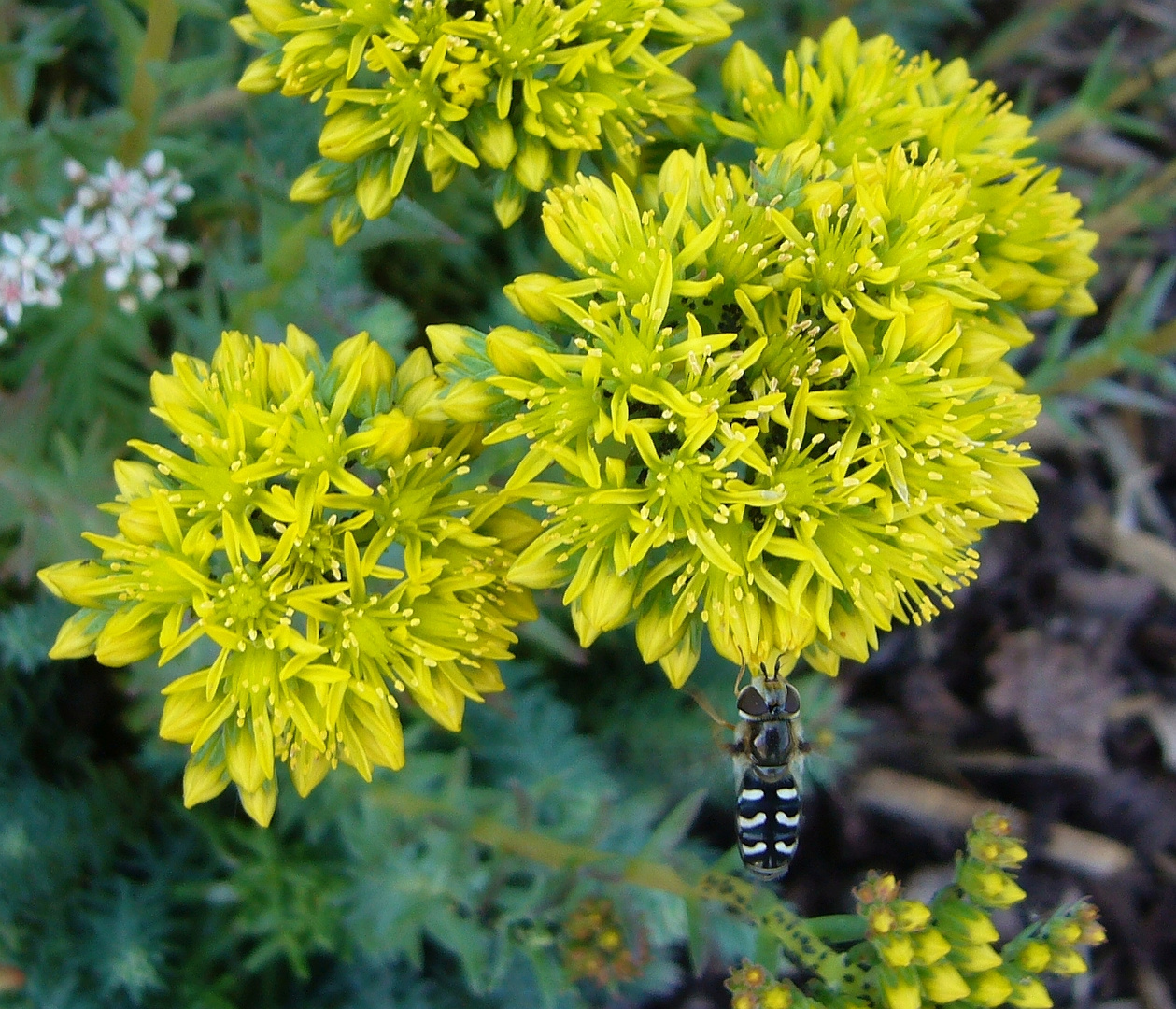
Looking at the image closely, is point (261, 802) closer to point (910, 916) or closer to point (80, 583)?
point (80, 583)

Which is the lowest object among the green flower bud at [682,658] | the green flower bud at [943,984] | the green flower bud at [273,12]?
the green flower bud at [943,984]

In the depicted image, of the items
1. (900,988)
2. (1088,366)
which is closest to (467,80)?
(900,988)

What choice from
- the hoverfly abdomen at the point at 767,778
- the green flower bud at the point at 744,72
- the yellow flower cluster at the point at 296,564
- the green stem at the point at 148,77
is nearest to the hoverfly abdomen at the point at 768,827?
the hoverfly abdomen at the point at 767,778

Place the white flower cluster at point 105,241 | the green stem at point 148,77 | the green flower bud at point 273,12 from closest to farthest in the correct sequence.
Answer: the green flower bud at point 273,12 < the green stem at point 148,77 < the white flower cluster at point 105,241

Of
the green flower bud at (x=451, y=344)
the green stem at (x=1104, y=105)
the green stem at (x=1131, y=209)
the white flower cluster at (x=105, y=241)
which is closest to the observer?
the green flower bud at (x=451, y=344)

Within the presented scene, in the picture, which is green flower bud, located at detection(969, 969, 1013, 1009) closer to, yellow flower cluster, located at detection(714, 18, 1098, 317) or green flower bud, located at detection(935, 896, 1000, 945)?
green flower bud, located at detection(935, 896, 1000, 945)

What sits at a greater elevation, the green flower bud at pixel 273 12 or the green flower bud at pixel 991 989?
the green flower bud at pixel 273 12

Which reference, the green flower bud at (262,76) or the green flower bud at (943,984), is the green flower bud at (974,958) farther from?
the green flower bud at (262,76)
